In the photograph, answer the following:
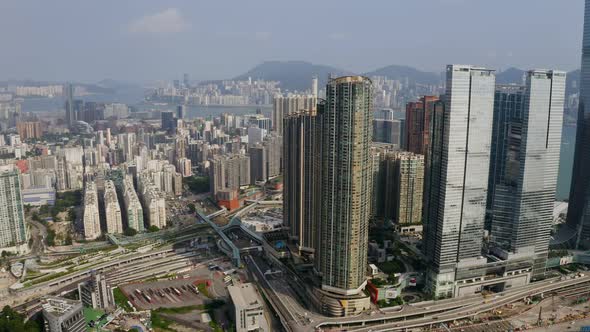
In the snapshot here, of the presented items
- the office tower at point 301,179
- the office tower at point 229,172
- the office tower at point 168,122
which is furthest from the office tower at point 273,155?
the office tower at point 168,122

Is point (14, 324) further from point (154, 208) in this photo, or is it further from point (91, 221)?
point (154, 208)

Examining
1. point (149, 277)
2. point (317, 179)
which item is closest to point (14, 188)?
point (149, 277)

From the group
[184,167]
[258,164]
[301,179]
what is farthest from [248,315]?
[184,167]

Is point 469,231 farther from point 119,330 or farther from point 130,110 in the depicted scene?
point 130,110

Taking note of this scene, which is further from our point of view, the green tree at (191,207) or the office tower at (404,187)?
the green tree at (191,207)

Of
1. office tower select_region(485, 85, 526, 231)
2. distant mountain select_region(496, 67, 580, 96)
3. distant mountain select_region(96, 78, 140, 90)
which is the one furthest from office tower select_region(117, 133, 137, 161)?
distant mountain select_region(96, 78, 140, 90)

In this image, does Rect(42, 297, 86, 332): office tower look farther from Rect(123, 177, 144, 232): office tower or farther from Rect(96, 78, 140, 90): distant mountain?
Rect(96, 78, 140, 90): distant mountain

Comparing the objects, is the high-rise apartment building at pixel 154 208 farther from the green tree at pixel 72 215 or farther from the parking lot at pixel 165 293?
the parking lot at pixel 165 293
